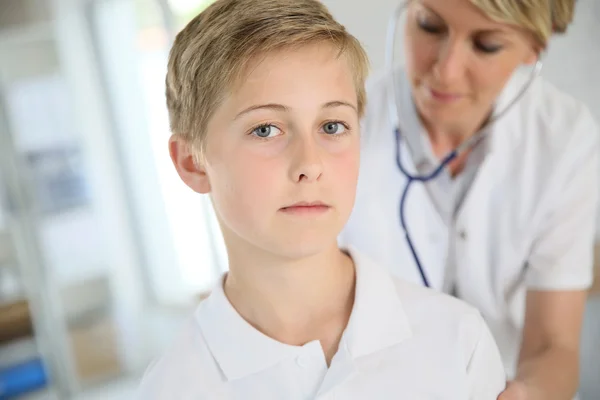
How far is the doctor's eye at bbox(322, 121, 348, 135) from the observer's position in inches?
22.7

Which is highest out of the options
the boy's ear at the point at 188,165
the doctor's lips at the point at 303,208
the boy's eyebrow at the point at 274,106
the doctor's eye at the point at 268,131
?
the boy's eyebrow at the point at 274,106

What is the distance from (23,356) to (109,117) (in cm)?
98

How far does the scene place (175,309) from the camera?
214cm

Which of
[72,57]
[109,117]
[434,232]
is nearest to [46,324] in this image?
[109,117]

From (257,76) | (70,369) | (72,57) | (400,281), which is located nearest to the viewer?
(257,76)

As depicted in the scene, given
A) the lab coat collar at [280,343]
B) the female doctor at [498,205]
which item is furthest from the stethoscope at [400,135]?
the lab coat collar at [280,343]

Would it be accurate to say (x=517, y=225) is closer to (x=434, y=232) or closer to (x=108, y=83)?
(x=434, y=232)

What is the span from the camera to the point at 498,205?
77 cm

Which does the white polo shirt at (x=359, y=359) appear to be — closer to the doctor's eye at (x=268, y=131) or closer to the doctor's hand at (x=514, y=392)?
the doctor's hand at (x=514, y=392)

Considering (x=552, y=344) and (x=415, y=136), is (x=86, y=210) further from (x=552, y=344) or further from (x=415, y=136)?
(x=552, y=344)

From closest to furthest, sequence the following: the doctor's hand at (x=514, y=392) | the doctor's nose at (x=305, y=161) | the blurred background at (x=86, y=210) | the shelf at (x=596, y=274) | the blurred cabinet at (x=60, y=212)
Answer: the doctor's nose at (x=305, y=161) → the doctor's hand at (x=514, y=392) → the shelf at (x=596, y=274) → the blurred background at (x=86, y=210) → the blurred cabinet at (x=60, y=212)

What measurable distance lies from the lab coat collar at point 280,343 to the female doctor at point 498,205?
10 cm

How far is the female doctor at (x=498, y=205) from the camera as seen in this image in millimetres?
744

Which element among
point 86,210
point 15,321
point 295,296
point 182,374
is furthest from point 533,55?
point 15,321
